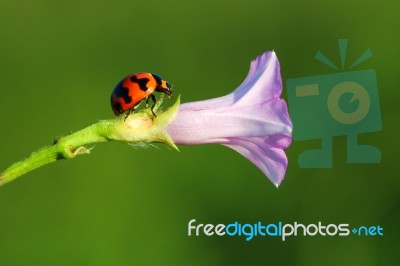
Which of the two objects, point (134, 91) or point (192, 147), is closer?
point (134, 91)

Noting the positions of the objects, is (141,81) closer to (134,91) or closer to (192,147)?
(134,91)

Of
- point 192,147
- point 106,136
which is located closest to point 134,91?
point 106,136

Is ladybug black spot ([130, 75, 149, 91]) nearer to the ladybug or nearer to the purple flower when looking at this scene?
the ladybug

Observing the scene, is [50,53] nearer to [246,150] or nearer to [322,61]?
[322,61]

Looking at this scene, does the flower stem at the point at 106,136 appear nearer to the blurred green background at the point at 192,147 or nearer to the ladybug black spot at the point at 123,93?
the ladybug black spot at the point at 123,93

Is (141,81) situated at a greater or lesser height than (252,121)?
greater

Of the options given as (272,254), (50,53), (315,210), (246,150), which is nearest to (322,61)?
(315,210)

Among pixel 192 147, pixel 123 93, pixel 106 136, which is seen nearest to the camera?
pixel 106 136

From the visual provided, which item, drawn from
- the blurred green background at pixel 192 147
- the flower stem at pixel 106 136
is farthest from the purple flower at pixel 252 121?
the blurred green background at pixel 192 147
